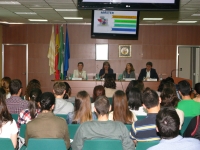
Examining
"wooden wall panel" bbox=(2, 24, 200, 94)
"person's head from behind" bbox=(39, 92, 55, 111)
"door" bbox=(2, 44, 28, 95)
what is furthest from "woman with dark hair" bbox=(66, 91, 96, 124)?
"door" bbox=(2, 44, 28, 95)

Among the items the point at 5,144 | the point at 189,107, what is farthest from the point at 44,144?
the point at 189,107

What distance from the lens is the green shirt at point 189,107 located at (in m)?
5.20

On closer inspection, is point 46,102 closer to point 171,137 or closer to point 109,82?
point 171,137

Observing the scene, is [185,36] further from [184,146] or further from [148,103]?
[184,146]

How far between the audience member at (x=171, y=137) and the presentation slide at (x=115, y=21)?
6.48 meters

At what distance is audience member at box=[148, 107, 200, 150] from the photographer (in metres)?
2.45

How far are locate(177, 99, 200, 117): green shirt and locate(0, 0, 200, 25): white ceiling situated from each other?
13.5ft

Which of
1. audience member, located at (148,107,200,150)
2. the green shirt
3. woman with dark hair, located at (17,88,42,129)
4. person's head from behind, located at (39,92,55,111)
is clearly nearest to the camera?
audience member, located at (148,107,200,150)

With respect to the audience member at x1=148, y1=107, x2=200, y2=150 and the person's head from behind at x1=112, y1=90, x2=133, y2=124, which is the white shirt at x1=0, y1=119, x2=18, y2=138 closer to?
the person's head from behind at x1=112, y1=90, x2=133, y2=124

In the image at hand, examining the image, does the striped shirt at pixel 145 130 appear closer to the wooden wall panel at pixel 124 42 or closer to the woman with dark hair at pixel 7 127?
the woman with dark hair at pixel 7 127

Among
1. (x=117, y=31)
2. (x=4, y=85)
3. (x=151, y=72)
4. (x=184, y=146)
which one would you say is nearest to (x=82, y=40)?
(x=151, y=72)

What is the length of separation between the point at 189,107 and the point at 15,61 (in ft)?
33.7

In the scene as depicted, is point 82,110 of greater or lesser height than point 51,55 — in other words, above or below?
below

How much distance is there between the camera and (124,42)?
13914mm
